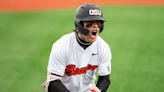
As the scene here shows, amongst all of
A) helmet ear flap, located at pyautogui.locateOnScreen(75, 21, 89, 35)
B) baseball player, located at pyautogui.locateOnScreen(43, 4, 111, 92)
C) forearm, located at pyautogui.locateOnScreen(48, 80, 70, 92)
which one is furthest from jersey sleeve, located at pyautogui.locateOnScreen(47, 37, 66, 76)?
helmet ear flap, located at pyautogui.locateOnScreen(75, 21, 89, 35)

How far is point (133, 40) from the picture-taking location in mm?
9375

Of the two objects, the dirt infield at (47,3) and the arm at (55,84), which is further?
the dirt infield at (47,3)

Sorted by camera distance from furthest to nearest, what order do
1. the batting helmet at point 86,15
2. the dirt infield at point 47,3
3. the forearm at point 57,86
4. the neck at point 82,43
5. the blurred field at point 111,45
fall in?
the dirt infield at point 47,3 < the blurred field at point 111,45 < the neck at point 82,43 < the forearm at point 57,86 < the batting helmet at point 86,15

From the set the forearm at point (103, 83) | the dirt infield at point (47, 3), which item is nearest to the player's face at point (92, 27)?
the forearm at point (103, 83)

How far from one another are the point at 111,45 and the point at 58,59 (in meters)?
4.95

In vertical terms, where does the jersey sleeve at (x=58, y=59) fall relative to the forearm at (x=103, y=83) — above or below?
above

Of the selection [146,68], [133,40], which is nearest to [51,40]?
[133,40]

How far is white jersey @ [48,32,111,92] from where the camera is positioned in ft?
13.8

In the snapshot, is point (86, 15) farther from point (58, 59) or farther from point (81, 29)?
point (58, 59)

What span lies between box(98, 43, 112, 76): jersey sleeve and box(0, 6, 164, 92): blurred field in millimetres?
2417

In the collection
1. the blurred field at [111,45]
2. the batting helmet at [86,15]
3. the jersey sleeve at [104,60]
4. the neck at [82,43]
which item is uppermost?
the batting helmet at [86,15]

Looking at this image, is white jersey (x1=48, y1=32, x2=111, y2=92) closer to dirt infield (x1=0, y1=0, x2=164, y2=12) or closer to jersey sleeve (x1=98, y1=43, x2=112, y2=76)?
jersey sleeve (x1=98, y1=43, x2=112, y2=76)

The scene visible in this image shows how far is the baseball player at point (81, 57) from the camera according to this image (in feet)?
13.3

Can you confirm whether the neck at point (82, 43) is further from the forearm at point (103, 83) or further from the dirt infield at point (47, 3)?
the dirt infield at point (47, 3)
